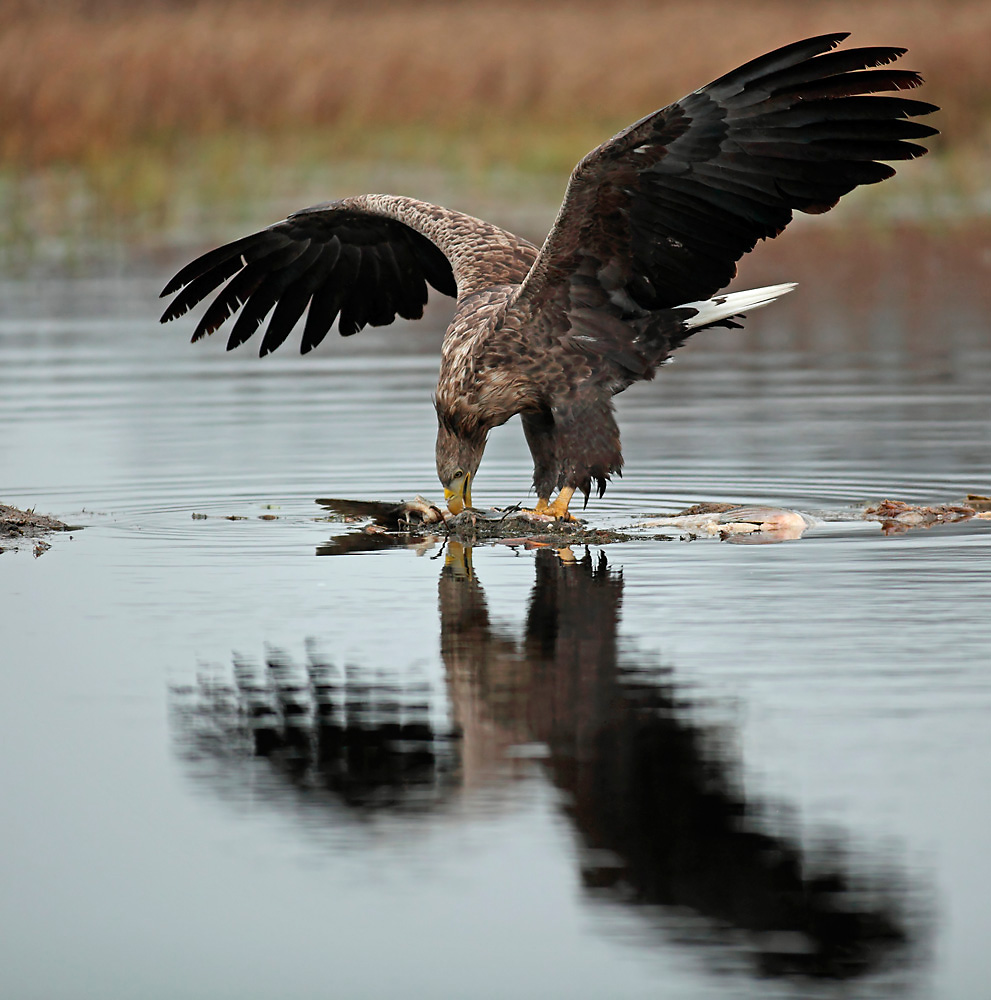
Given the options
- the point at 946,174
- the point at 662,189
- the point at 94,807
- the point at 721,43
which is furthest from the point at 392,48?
the point at 94,807

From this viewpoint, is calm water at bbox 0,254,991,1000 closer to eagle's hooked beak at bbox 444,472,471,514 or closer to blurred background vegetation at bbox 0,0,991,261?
eagle's hooked beak at bbox 444,472,471,514

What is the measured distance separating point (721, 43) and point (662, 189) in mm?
20259

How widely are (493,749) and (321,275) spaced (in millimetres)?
6096

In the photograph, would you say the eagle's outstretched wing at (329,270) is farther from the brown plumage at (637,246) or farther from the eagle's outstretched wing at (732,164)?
the eagle's outstretched wing at (732,164)

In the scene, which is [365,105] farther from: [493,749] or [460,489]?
[493,749]

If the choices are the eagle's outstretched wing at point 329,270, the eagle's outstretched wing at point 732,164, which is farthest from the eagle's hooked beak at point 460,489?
the eagle's outstretched wing at point 329,270

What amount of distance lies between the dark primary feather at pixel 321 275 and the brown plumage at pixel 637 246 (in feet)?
1.45

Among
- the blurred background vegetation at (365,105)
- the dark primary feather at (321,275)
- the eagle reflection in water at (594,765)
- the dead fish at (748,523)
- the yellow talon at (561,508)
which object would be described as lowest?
the eagle reflection in water at (594,765)

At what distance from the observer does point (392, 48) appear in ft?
93.7

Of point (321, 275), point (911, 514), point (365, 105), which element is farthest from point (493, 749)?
point (365, 105)

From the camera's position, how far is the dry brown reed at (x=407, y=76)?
25.9 m

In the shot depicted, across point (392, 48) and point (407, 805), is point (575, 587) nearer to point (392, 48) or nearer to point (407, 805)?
point (407, 805)

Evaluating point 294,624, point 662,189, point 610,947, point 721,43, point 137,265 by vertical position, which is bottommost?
point 610,947

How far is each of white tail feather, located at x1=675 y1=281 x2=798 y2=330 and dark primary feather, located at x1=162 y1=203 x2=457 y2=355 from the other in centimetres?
233
